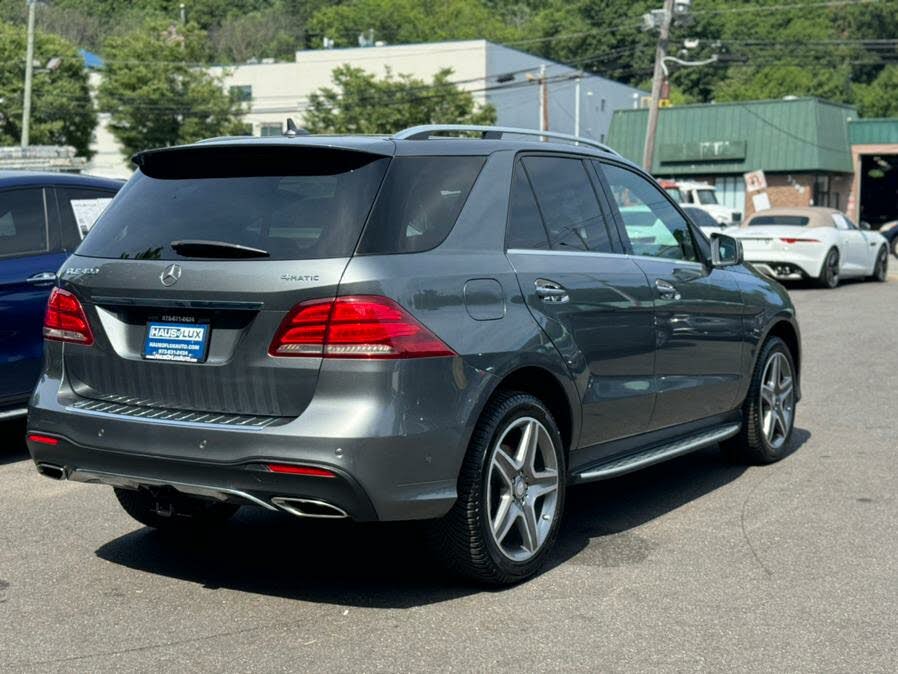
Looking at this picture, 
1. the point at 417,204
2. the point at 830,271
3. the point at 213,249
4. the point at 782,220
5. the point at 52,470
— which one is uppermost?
the point at 417,204

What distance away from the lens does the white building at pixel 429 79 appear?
243ft

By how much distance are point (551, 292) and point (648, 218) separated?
1.37m

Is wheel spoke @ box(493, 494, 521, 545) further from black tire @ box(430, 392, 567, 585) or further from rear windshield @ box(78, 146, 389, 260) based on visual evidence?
rear windshield @ box(78, 146, 389, 260)

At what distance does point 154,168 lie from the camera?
527 cm

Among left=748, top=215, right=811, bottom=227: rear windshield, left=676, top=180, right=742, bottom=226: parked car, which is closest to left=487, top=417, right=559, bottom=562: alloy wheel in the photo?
left=748, top=215, right=811, bottom=227: rear windshield

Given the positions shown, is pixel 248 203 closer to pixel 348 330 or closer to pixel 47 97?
pixel 348 330

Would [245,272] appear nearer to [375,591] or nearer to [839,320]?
[375,591]

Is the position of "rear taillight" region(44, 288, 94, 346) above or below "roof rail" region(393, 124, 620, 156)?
below

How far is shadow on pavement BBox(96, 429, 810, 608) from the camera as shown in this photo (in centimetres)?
509

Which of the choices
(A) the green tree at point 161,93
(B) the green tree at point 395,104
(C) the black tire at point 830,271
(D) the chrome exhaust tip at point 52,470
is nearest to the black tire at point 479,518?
(D) the chrome exhaust tip at point 52,470

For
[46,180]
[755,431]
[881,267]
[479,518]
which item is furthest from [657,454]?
[881,267]

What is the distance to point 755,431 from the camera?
7430 millimetres

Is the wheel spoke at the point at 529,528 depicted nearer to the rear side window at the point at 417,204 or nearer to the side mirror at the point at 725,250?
the rear side window at the point at 417,204

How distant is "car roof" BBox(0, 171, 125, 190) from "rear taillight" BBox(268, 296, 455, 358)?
A: 414 cm
